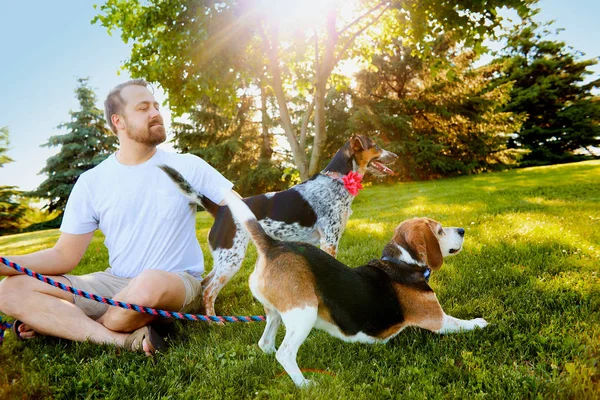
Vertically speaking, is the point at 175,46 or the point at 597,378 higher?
the point at 175,46

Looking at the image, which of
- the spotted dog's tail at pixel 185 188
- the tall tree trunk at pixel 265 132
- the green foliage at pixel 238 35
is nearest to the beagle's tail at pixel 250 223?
the spotted dog's tail at pixel 185 188

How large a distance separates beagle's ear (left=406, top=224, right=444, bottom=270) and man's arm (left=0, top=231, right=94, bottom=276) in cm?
290

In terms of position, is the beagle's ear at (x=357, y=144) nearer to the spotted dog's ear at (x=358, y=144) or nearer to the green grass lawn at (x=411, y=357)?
the spotted dog's ear at (x=358, y=144)

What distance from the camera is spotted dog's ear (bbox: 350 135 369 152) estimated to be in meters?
4.61

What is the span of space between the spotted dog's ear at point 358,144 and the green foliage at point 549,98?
27.7 m

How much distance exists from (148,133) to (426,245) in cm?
261

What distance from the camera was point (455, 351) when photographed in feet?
8.18

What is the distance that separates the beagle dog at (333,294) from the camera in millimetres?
2299

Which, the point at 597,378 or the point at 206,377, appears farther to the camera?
the point at 206,377

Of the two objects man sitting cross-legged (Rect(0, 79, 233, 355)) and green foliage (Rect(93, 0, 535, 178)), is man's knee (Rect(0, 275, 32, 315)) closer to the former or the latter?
man sitting cross-legged (Rect(0, 79, 233, 355))

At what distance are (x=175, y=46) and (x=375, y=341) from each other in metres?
8.89

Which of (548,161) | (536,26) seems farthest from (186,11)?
(536,26)

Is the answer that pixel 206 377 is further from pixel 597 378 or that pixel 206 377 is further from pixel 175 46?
pixel 175 46

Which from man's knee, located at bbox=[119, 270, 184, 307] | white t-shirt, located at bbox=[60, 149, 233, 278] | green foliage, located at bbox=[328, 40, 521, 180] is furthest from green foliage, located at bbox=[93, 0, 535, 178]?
green foliage, located at bbox=[328, 40, 521, 180]
